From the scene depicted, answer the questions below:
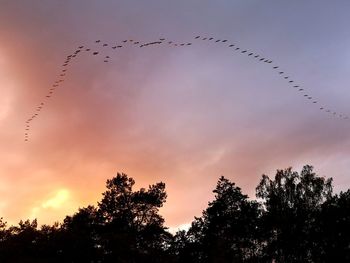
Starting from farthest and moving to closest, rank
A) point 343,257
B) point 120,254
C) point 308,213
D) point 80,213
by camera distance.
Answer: point 80,213 → point 343,257 → point 308,213 → point 120,254

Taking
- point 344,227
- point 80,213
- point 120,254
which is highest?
point 80,213

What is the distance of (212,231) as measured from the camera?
314ft

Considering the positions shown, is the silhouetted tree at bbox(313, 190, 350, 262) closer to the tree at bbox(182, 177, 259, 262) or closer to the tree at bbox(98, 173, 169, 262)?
the tree at bbox(182, 177, 259, 262)

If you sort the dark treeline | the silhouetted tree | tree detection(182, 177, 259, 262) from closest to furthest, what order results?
1. the dark treeline
2. the silhouetted tree
3. tree detection(182, 177, 259, 262)

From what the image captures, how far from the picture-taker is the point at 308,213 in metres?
76.4

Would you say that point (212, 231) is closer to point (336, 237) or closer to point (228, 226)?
point (228, 226)

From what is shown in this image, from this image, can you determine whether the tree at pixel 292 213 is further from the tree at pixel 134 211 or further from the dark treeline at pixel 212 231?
the tree at pixel 134 211

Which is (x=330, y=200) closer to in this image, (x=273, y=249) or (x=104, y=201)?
(x=273, y=249)

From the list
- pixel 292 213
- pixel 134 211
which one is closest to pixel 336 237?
pixel 292 213

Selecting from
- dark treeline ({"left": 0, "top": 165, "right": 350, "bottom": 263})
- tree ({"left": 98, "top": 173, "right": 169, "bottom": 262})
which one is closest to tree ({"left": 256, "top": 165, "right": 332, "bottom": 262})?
dark treeline ({"left": 0, "top": 165, "right": 350, "bottom": 263})

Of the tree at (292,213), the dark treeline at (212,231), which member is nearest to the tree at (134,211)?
the dark treeline at (212,231)

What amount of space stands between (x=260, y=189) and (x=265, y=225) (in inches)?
395

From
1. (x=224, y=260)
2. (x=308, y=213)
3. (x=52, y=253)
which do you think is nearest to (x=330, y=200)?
(x=308, y=213)

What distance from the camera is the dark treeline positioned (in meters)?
69.8
